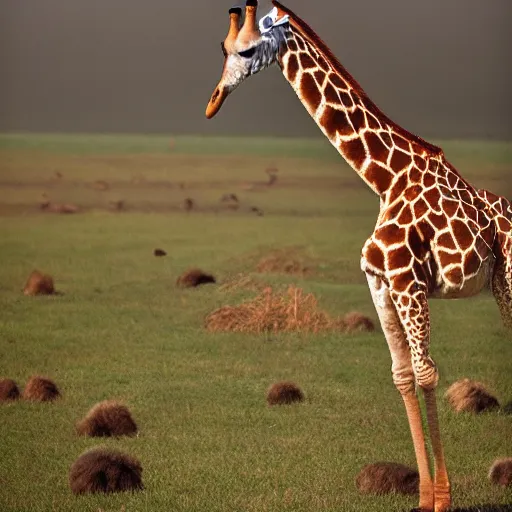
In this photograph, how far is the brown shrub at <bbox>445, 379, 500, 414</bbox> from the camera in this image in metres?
11.8

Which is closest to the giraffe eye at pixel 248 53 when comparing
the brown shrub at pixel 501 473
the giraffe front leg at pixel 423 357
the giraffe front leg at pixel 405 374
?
the giraffe front leg at pixel 405 374

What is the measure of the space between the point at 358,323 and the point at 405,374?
9.19 meters

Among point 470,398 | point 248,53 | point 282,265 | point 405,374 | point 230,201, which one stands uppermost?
point 230,201

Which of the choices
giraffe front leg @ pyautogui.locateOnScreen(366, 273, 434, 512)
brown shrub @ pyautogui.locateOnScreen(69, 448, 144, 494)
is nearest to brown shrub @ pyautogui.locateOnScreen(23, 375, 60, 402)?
brown shrub @ pyautogui.locateOnScreen(69, 448, 144, 494)

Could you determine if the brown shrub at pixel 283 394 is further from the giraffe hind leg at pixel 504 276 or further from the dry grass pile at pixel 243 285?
the dry grass pile at pixel 243 285

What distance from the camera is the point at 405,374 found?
7523 millimetres

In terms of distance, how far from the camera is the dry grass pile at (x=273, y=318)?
16.4 meters

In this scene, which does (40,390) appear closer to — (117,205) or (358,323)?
(358,323)

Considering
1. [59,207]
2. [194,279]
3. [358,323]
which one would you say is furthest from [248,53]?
[59,207]

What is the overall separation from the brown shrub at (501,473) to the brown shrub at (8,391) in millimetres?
5254

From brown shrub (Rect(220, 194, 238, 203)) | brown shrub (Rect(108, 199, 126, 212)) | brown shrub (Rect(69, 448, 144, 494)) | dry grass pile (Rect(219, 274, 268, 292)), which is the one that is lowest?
A: brown shrub (Rect(69, 448, 144, 494))

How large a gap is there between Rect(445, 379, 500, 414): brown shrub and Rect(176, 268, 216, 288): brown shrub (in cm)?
915

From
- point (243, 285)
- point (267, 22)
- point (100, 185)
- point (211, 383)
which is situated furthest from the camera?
point (100, 185)

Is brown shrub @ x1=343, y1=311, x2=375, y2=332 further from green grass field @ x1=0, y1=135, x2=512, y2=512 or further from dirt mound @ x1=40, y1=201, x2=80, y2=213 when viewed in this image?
dirt mound @ x1=40, y1=201, x2=80, y2=213
